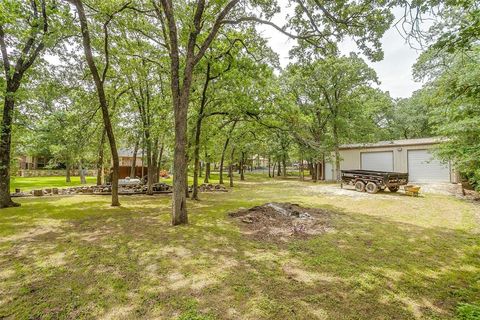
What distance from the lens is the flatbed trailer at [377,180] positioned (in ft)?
46.4

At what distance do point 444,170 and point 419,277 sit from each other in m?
19.3

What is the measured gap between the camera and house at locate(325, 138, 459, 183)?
727 inches

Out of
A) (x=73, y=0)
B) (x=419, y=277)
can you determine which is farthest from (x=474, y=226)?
(x=73, y=0)

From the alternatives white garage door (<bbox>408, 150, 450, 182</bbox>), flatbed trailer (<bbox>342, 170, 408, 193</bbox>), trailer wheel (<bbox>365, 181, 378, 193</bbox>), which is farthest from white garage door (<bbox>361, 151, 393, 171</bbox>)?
trailer wheel (<bbox>365, 181, 378, 193</bbox>)

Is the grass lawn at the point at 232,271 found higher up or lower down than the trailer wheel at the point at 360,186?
lower down

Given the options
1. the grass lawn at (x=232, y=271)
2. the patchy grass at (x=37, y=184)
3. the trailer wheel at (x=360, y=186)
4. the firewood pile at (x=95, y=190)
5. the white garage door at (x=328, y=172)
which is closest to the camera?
the grass lawn at (x=232, y=271)

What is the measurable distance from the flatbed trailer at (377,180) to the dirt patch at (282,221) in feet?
23.4

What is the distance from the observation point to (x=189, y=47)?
24.5 ft

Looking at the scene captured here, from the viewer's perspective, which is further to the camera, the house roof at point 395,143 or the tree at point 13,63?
the house roof at point 395,143

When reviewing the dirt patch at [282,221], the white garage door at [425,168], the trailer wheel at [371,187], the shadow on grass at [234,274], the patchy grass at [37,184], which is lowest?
the shadow on grass at [234,274]

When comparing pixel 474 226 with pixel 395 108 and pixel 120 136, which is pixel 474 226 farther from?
pixel 395 108

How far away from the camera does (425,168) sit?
62.8 feet

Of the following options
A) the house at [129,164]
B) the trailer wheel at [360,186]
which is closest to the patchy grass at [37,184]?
the house at [129,164]

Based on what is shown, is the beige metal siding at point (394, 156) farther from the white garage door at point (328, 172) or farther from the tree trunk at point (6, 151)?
the tree trunk at point (6, 151)
